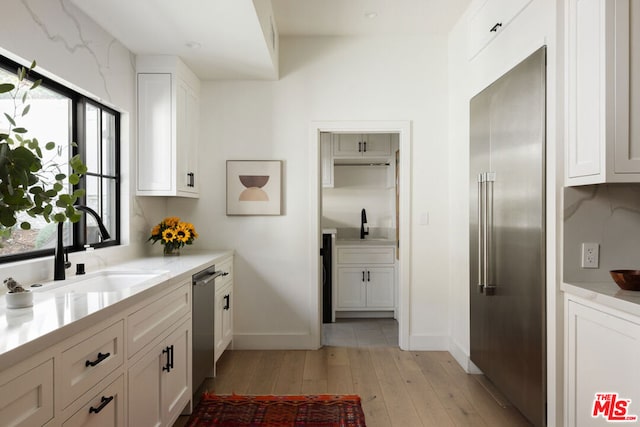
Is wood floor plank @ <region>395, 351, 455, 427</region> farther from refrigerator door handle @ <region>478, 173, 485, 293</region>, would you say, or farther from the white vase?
the white vase

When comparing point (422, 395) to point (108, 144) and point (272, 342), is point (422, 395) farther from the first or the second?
point (108, 144)

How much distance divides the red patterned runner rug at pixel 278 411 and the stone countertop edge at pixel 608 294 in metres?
1.35

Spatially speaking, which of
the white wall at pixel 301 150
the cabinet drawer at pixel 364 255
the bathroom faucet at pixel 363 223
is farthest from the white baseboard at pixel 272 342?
the bathroom faucet at pixel 363 223

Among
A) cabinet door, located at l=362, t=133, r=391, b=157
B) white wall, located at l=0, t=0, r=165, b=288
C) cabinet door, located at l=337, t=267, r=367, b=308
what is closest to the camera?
white wall, located at l=0, t=0, r=165, b=288

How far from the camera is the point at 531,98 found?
222 centimetres

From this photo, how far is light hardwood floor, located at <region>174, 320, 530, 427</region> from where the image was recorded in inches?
97.9

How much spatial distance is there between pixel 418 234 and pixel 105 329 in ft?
9.08

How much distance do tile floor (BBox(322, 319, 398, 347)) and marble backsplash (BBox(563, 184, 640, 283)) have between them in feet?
7.01

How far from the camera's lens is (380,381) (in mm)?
2986

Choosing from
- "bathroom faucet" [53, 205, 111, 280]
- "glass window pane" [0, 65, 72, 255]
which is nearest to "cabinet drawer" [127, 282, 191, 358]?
"bathroom faucet" [53, 205, 111, 280]

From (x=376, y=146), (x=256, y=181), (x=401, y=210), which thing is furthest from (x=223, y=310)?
(x=376, y=146)

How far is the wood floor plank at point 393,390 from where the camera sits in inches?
96.4

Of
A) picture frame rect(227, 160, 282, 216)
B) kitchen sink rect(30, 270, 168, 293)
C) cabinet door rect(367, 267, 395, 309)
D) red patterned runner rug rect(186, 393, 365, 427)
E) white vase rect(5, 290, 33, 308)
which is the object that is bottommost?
red patterned runner rug rect(186, 393, 365, 427)

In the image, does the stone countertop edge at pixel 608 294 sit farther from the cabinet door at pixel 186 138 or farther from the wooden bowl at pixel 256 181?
the cabinet door at pixel 186 138
